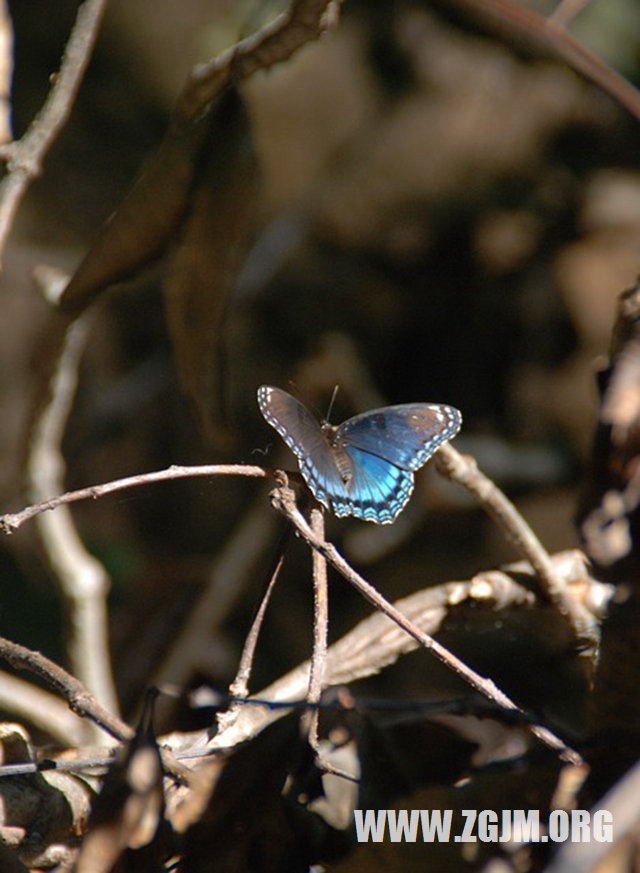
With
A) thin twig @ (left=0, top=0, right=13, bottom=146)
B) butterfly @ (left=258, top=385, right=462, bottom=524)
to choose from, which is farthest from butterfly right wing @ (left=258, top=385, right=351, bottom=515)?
thin twig @ (left=0, top=0, right=13, bottom=146)

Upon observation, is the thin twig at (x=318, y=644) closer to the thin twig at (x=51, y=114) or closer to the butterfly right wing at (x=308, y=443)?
the butterfly right wing at (x=308, y=443)

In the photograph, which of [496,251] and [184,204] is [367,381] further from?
[184,204]

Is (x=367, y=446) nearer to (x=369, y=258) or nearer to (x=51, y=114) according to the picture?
(x=51, y=114)

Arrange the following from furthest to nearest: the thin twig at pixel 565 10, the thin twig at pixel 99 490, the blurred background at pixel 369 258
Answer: the blurred background at pixel 369 258
the thin twig at pixel 565 10
the thin twig at pixel 99 490

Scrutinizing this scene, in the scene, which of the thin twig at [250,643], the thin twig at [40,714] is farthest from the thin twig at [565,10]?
the thin twig at [40,714]

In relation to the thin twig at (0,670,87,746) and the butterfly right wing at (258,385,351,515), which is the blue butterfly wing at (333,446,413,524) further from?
the thin twig at (0,670,87,746)

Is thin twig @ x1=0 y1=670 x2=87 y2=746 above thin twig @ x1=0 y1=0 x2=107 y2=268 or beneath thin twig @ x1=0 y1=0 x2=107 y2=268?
beneath

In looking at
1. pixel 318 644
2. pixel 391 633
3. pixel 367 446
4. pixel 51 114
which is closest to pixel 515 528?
pixel 391 633
